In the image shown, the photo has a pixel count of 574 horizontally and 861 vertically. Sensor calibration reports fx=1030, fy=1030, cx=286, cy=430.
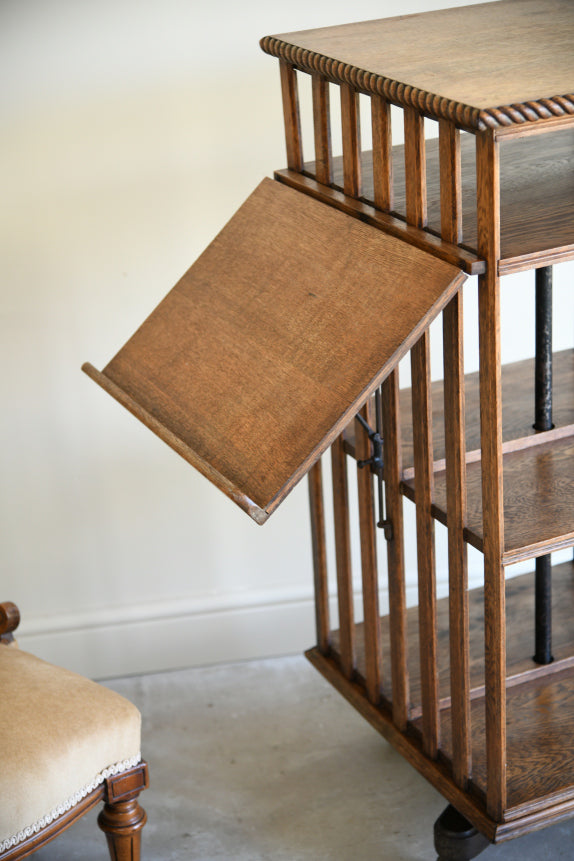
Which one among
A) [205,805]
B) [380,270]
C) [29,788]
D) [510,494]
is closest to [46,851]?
[205,805]

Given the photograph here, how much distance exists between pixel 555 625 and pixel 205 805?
0.96m

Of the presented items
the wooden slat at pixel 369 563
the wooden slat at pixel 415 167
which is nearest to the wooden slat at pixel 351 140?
the wooden slat at pixel 415 167

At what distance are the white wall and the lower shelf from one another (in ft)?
2.34

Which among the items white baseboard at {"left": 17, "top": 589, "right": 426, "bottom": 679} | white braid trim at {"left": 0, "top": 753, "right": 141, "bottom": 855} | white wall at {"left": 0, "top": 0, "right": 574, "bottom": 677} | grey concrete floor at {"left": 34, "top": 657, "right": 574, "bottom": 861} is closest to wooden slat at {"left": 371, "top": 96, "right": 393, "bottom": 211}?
white wall at {"left": 0, "top": 0, "right": 574, "bottom": 677}

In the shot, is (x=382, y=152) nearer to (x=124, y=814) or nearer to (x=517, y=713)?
(x=517, y=713)

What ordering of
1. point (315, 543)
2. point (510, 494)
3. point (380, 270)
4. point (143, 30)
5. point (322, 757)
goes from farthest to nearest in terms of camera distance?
point (322, 757), point (143, 30), point (315, 543), point (510, 494), point (380, 270)

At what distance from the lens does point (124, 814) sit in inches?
79.3

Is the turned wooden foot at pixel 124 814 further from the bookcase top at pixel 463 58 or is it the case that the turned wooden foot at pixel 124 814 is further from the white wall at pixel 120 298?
the bookcase top at pixel 463 58

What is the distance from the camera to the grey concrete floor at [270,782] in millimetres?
2371

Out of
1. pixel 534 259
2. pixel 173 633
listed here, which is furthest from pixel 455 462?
pixel 173 633

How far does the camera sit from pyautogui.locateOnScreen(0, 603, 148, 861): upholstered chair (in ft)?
6.06

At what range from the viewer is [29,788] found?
1.84 meters

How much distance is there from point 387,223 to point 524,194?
29 centimetres

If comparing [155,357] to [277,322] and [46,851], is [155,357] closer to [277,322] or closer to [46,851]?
[277,322]
